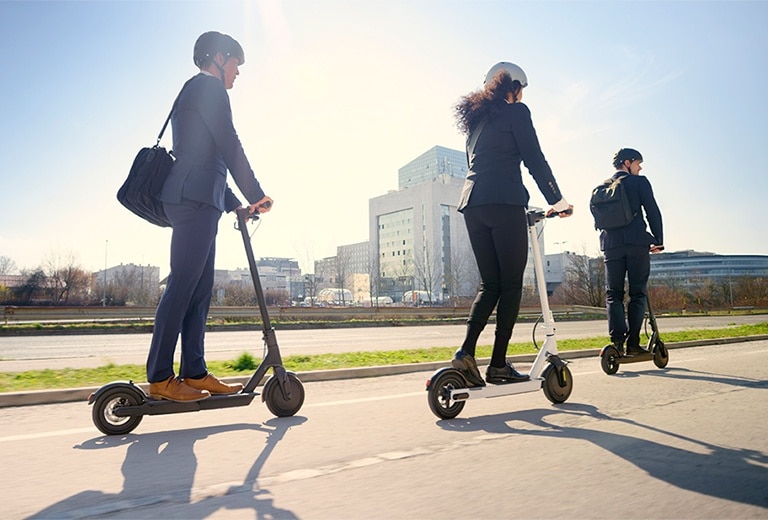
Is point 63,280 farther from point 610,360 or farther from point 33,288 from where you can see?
point 610,360

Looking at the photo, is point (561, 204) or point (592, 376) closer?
→ point (561, 204)

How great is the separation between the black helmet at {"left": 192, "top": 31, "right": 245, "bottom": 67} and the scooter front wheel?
220cm

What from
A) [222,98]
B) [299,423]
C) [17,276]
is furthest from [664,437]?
[17,276]

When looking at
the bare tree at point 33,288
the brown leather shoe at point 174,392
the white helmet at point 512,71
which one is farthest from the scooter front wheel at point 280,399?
the bare tree at point 33,288

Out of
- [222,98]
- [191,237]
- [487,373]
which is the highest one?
[222,98]

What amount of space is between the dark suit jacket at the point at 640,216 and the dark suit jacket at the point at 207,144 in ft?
15.0

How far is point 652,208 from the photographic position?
6188mm

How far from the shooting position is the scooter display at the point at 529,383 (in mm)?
3316

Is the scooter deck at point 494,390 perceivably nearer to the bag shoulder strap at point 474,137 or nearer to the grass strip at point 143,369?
the bag shoulder strap at point 474,137

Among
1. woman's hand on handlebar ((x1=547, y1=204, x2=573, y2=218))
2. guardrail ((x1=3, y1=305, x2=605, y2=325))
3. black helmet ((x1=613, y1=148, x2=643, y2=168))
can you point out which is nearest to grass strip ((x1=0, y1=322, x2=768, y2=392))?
black helmet ((x1=613, y1=148, x2=643, y2=168))

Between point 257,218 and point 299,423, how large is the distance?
55.7 inches

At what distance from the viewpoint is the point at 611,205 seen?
621 centimetres

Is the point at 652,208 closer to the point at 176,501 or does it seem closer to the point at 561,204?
the point at 561,204

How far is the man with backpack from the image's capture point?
20.1 ft
